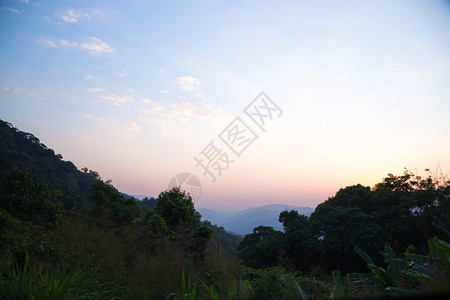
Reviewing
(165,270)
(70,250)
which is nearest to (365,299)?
(165,270)

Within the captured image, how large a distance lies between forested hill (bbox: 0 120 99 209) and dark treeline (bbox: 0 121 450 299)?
23 cm

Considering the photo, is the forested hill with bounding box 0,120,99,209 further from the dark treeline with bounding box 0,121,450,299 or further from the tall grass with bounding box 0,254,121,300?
the tall grass with bounding box 0,254,121,300

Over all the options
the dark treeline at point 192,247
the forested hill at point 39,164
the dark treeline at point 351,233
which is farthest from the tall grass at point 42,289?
the forested hill at point 39,164

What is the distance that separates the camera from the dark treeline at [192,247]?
322 centimetres

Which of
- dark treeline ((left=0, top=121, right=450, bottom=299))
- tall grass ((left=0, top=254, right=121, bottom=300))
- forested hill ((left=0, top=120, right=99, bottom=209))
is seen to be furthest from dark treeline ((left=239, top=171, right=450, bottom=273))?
forested hill ((left=0, top=120, right=99, bottom=209))

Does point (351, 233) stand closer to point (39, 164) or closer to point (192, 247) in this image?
point (192, 247)

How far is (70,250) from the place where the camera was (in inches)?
183

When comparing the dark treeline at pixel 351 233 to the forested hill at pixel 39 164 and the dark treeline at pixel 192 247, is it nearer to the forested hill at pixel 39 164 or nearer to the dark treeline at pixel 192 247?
the dark treeline at pixel 192 247

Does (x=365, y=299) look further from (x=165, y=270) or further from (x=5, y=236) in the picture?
(x=5, y=236)

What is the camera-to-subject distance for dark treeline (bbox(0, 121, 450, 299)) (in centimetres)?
322

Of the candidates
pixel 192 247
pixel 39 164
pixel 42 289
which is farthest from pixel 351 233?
pixel 39 164

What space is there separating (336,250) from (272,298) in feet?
55.7

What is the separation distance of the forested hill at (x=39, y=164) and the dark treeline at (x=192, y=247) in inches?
9.1

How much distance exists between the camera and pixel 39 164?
92.7 ft
